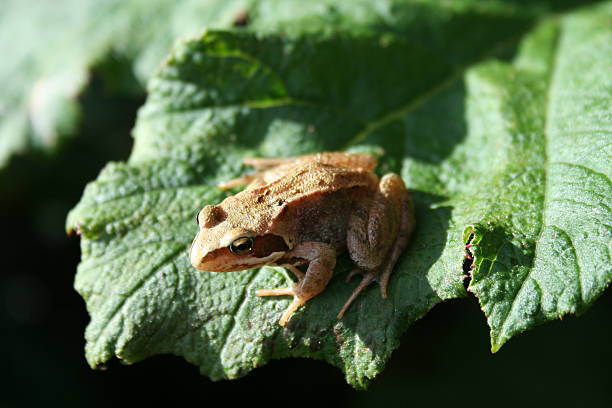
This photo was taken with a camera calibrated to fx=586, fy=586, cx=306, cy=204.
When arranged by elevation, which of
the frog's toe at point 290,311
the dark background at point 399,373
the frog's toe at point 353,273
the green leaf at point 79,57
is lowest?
the dark background at point 399,373


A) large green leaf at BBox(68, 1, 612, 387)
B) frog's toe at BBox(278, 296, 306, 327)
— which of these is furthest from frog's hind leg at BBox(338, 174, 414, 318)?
frog's toe at BBox(278, 296, 306, 327)

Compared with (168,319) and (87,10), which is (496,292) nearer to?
(168,319)

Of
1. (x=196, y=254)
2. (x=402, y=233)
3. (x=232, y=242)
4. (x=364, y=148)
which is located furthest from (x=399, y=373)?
(x=196, y=254)

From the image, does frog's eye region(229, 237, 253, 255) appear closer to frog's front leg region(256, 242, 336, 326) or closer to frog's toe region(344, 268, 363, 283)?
frog's front leg region(256, 242, 336, 326)

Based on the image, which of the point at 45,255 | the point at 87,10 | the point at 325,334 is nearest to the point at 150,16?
the point at 87,10

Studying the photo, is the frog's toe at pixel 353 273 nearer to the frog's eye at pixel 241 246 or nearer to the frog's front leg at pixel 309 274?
the frog's front leg at pixel 309 274

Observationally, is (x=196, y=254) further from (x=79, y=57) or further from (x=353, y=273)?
(x=79, y=57)

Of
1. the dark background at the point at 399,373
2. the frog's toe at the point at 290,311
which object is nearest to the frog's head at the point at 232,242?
the frog's toe at the point at 290,311

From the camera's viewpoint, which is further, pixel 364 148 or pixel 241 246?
pixel 364 148
